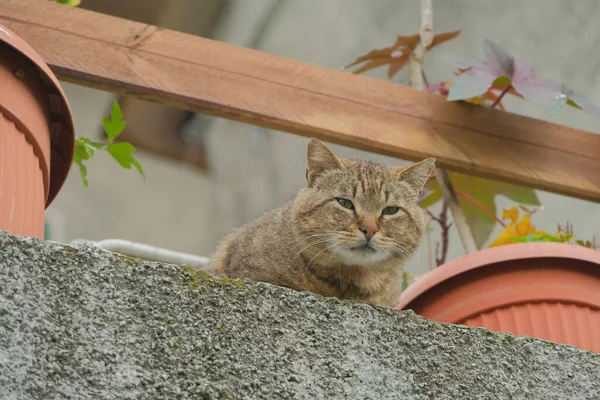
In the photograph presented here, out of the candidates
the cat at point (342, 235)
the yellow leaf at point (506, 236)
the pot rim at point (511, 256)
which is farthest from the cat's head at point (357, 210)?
the yellow leaf at point (506, 236)

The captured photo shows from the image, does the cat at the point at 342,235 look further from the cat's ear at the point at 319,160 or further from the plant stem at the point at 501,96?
the plant stem at the point at 501,96

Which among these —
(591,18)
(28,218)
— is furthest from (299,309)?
(591,18)

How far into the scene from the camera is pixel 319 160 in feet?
7.95

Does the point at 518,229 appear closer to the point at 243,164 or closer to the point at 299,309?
the point at 299,309

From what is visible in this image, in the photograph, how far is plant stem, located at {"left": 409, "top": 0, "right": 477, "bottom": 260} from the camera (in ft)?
9.32

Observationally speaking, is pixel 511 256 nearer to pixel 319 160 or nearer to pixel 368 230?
pixel 368 230

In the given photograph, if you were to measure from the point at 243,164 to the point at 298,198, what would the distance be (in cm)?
434

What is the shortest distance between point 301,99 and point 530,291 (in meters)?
0.91

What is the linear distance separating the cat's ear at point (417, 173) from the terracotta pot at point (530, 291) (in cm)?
30

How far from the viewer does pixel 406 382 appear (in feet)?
4.94

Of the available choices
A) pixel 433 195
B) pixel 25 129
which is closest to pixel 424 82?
pixel 433 195

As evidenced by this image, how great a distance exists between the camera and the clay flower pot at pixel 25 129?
1.69 meters

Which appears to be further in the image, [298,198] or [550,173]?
[550,173]

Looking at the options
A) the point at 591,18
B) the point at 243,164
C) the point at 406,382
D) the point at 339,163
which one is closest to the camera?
the point at 406,382
